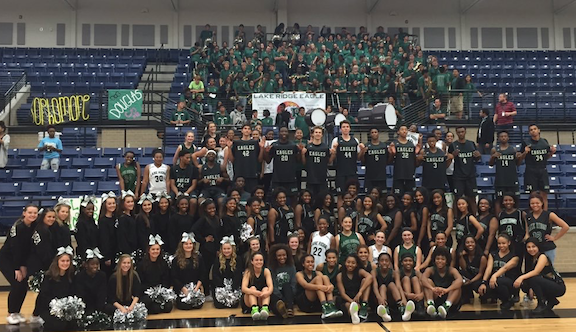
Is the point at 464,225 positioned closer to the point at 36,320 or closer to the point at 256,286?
the point at 256,286

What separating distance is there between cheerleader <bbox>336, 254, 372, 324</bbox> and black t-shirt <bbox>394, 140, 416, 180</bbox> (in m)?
2.35

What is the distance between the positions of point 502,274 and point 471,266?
0.45 m

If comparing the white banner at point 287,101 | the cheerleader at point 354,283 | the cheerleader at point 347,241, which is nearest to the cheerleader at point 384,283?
the cheerleader at point 354,283

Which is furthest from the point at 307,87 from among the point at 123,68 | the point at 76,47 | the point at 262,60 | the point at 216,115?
the point at 76,47

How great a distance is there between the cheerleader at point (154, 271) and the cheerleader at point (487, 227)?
14.2 ft

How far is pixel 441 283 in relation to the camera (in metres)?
6.86

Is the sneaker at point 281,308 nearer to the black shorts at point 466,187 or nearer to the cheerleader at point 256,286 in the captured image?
the cheerleader at point 256,286

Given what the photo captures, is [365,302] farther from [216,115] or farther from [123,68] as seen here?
[123,68]

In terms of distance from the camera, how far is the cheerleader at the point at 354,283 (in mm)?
6547

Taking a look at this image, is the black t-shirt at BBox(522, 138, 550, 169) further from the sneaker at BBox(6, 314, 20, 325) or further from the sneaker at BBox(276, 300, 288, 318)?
the sneaker at BBox(6, 314, 20, 325)

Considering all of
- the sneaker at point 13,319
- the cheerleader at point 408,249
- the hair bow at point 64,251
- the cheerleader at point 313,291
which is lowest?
the sneaker at point 13,319

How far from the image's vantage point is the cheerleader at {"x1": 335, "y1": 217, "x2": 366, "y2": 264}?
289 inches

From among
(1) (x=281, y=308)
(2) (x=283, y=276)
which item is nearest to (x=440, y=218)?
(2) (x=283, y=276)

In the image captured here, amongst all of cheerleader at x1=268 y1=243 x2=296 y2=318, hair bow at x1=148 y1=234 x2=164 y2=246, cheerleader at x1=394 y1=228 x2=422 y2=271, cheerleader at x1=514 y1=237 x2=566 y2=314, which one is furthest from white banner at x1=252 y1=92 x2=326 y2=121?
cheerleader at x1=514 y1=237 x2=566 y2=314
